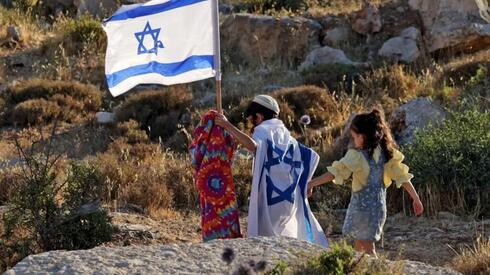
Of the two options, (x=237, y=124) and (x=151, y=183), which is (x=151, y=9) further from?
(x=237, y=124)

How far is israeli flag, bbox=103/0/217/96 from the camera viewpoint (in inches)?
320

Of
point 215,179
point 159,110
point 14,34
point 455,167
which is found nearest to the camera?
point 215,179

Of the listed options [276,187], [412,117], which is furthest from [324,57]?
[276,187]

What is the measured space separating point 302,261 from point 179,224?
14.0ft

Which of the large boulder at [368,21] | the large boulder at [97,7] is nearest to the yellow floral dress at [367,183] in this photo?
the large boulder at [368,21]

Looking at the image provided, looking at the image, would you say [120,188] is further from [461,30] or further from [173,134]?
[461,30]

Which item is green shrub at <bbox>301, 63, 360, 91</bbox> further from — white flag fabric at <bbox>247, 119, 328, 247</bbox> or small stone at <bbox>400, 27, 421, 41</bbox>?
white flag fabric at <bbox>247, 119, 328, 247</bbox>

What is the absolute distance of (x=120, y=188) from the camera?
35.0 feet

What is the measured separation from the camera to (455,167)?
32.2 feet

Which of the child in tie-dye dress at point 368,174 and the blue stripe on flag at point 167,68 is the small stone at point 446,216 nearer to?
the child in tie-dye dress at point 368,174

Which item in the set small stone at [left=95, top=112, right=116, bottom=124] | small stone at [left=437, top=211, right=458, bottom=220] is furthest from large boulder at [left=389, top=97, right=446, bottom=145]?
small stone at [left=95, top=112, right=116, bottom=124]

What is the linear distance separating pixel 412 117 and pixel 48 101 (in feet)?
21.9

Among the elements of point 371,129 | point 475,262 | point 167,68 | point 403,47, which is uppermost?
point 167,68

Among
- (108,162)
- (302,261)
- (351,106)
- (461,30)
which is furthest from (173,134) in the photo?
(302,261)
